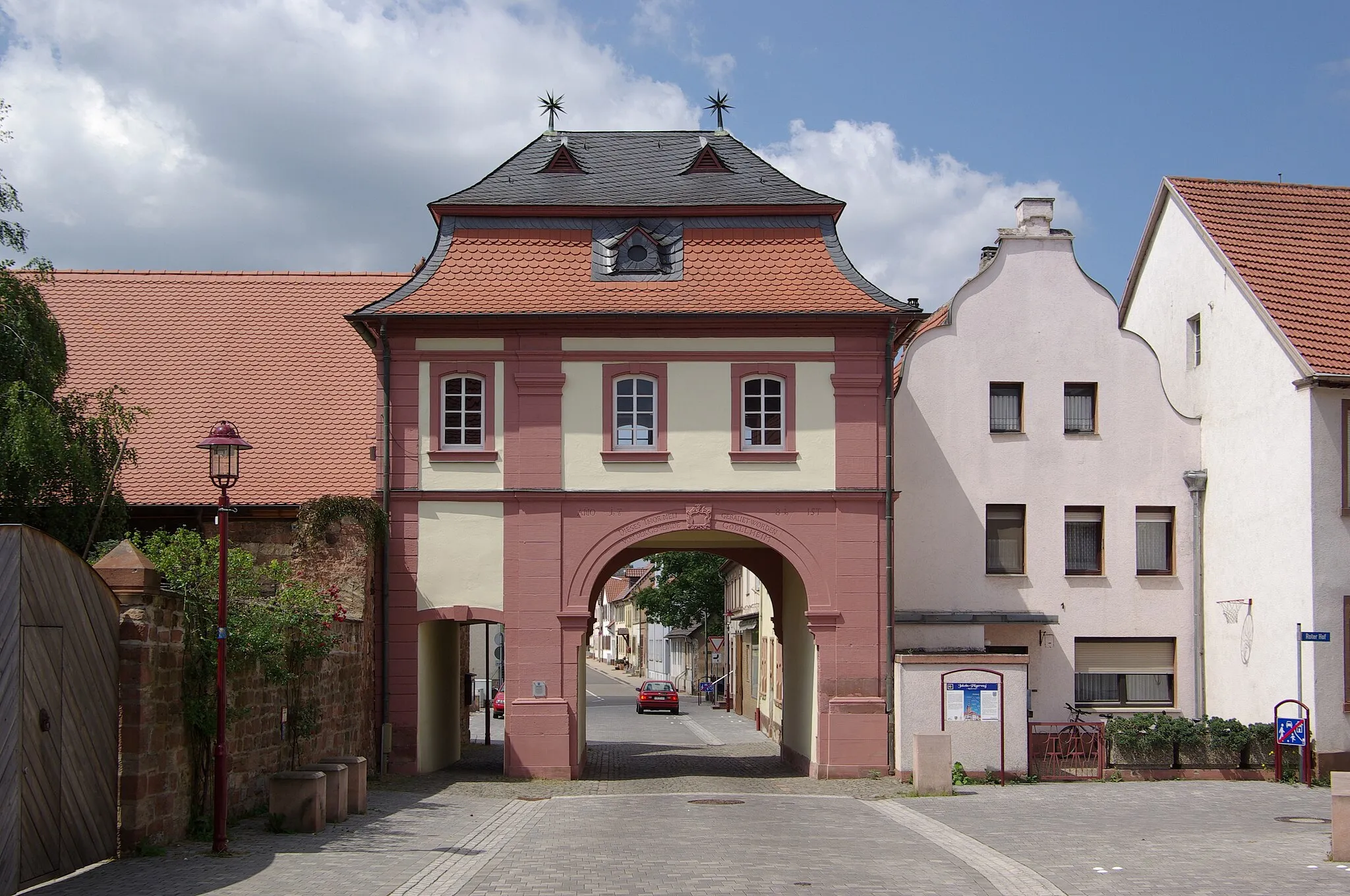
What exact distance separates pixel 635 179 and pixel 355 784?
12873 mm

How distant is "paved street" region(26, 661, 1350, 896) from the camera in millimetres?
12234

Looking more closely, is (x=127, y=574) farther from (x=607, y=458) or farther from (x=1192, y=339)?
(x=1192, y=339)

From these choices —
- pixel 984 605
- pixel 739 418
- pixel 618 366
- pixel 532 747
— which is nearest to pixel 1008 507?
pixel 984 605

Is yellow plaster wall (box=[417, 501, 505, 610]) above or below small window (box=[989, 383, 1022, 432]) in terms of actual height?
below

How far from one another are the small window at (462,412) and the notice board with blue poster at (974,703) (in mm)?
8585

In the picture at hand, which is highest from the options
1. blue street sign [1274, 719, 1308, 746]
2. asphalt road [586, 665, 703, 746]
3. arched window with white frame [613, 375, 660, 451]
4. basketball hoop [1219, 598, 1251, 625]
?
arched window with white frame [613, 375, 660, 451]

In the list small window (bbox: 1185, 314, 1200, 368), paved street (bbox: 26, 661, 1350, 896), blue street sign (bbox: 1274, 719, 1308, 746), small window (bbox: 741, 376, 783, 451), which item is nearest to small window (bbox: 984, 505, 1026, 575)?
small window (bbox: 1185, 314, 1200, 368)

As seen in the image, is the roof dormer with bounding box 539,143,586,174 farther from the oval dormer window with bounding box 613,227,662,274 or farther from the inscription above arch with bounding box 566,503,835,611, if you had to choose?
the inscription above arch with bounding box 566,503,835,611

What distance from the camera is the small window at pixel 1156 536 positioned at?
25.9 m

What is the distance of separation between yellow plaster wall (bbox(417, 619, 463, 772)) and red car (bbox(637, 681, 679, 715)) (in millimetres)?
22343

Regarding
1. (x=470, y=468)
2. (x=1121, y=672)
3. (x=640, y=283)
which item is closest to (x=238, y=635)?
(x=470, y=468)

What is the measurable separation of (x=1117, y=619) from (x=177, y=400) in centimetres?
1780

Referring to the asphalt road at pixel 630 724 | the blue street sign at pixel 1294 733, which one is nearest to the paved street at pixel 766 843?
the blue street sign at pixel 1294 733

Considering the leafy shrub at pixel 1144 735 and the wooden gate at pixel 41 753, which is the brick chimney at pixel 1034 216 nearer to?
the leafy shrub at pixel 1144 735
